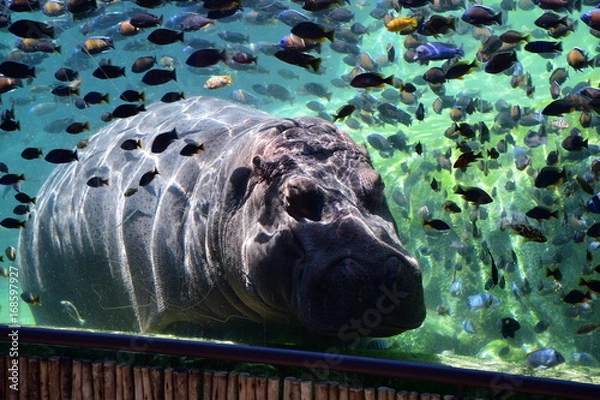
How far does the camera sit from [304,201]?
4328 mm

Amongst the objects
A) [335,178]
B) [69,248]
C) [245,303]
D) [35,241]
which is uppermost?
[335,178]

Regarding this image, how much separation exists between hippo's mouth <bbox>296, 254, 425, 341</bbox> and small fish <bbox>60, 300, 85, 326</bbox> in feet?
16.4

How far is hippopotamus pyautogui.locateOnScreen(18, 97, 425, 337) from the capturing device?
12.6 ft

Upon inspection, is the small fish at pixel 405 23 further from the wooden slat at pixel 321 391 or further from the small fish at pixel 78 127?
the wooden slat at pixel 321 391

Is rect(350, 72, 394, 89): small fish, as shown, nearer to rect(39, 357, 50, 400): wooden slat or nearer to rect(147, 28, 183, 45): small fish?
rect(147, 28, 183, 45): small fish

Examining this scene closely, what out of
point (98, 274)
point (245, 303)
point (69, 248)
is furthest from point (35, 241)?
point (245, 303)

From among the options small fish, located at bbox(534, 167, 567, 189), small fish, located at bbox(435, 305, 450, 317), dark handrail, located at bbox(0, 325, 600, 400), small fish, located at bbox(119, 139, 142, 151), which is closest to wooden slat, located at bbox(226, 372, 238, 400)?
dark handrail, located at bbox(0, 325, 600, 400)

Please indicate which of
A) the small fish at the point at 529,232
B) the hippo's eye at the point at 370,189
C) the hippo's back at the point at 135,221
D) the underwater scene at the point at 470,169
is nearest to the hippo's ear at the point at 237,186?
the hippo's back at the point at 135,221

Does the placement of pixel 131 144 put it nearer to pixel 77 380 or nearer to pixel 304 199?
pixel 304 199

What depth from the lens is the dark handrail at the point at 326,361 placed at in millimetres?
2713

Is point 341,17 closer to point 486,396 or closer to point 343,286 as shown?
point 343,286

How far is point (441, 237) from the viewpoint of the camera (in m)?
9.52

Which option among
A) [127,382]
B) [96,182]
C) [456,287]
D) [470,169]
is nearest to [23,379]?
[127,382]

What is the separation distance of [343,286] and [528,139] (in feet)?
21.6
